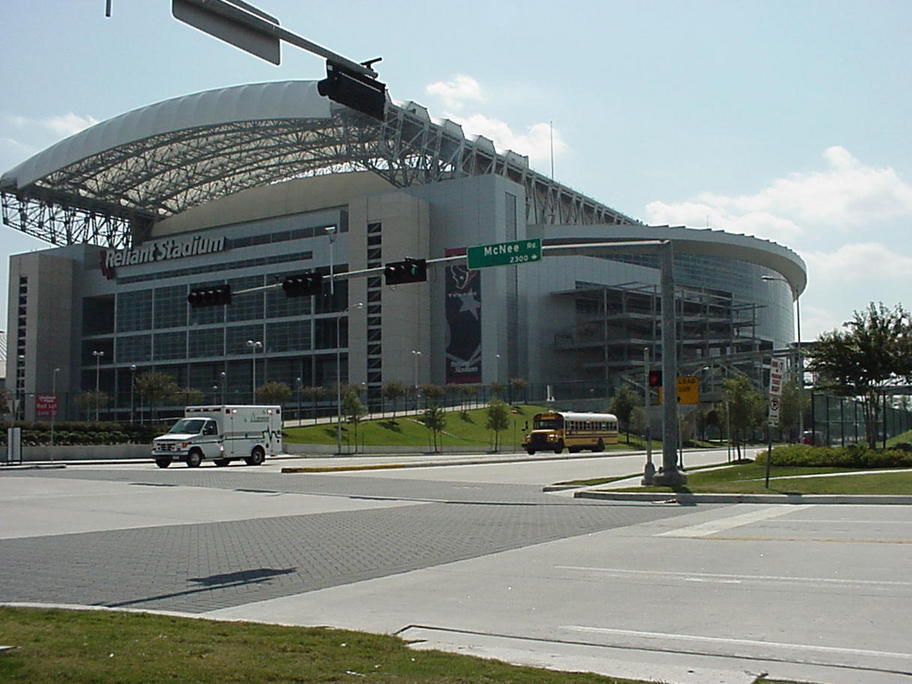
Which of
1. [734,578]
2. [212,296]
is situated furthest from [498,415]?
[734,578]

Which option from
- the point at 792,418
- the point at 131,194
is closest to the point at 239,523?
the point at 792,418

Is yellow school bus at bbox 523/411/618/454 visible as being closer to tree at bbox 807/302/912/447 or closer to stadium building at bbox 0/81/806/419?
stadium building at bbox 0/81/806/419

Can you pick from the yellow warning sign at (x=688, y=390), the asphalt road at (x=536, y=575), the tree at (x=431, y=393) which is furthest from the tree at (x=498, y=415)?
the asphalt road at (x=536, y=575)

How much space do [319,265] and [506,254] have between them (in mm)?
84201

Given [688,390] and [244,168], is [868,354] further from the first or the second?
[244,168]

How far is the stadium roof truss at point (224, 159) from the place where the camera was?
302 ft

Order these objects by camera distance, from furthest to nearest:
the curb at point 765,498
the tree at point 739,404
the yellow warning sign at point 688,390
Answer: the tree at point 739,404 → the yellow warning sign at point 688,390 → the curb at point 765,498

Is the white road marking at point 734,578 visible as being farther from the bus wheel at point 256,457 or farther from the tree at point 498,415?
the tree at point 498,415

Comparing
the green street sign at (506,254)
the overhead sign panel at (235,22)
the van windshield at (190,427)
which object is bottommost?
the van windshield at (190,427)

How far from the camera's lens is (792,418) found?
70.7m

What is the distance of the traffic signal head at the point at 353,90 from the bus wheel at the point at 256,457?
36.4m

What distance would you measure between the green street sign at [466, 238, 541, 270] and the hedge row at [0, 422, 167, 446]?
42201 millimetres

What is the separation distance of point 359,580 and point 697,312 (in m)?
121

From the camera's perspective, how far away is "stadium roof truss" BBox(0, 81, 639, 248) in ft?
302
